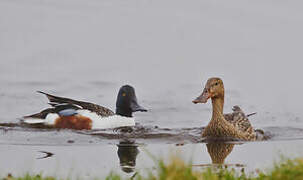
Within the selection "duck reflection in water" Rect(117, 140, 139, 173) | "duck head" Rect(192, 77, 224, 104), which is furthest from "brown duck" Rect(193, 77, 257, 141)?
"duck reflection in water" Rect(117, 140, 139, 173)

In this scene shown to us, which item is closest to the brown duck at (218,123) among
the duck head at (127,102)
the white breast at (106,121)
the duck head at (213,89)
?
the duck head at (213,89)

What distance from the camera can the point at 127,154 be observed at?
10656 millimetres

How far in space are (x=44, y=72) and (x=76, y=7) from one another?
229 inches

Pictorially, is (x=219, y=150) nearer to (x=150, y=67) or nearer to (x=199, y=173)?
(x=199, y=173)

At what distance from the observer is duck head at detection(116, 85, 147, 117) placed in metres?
13.9

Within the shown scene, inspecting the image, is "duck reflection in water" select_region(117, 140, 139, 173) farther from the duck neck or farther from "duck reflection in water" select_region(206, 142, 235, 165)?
the duck neck

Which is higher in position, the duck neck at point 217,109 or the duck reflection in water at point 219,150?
the duck neck at point 217,109

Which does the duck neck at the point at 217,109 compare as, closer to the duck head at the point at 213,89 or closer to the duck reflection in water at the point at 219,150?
the duck head at the point at 213,89

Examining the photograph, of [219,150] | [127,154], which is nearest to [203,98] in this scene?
[219,150]

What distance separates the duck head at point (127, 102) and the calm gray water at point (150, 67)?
0.41 meters

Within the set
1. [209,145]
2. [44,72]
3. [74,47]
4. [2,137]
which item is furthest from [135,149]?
[74,47]

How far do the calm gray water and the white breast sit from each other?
0.49m

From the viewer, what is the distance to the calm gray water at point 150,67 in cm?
1131

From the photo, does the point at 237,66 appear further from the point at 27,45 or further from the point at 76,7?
the point at 76,7
